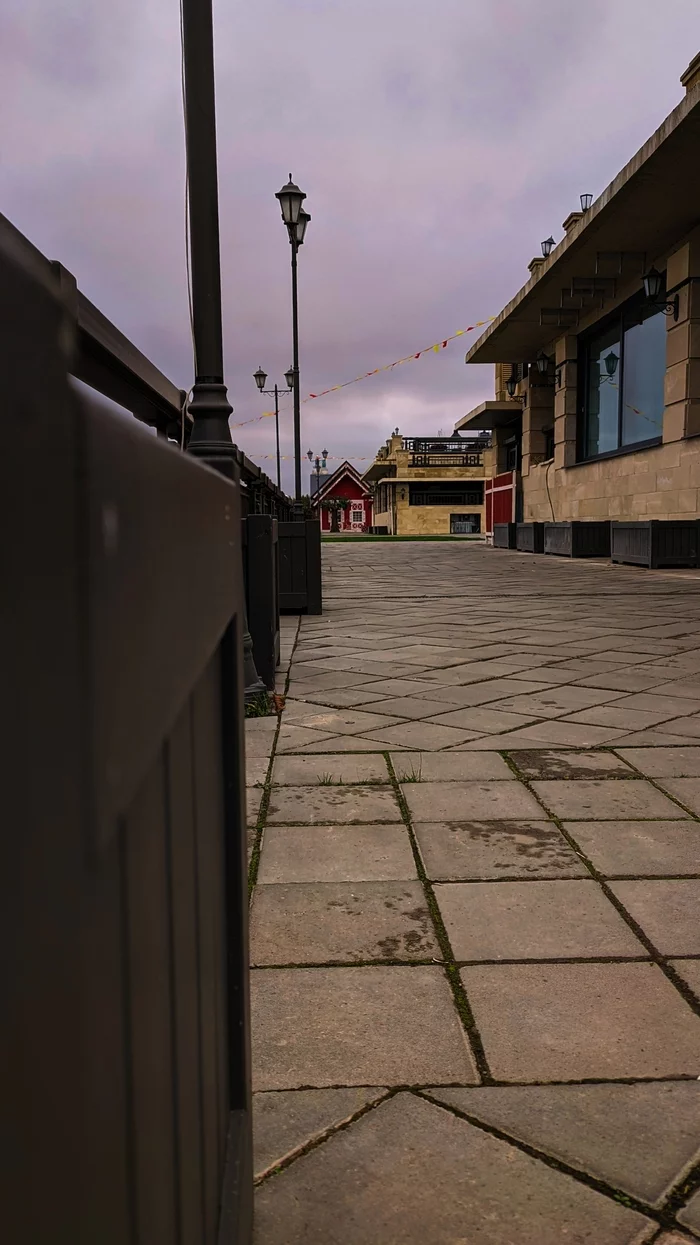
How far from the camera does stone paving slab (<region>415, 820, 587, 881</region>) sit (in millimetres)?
2289

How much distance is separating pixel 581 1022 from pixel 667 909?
1.79 ft

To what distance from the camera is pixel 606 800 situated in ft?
9.36

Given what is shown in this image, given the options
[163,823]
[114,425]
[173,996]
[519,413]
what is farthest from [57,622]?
[519,413]

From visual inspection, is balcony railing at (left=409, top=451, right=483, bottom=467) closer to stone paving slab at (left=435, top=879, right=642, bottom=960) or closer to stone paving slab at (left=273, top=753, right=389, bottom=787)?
stone paving slab at (left=273, top=753, right=389, bottom=787)

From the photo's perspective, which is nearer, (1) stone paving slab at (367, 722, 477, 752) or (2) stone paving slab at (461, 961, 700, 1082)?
(2) stone paving slab at (461, 961, 700, 1082)

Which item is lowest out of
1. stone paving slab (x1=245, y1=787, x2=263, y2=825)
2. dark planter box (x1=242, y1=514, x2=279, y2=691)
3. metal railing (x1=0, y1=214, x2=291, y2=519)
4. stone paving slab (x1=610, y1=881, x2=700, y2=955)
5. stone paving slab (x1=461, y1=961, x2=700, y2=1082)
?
stone paving slab (x1=461, y1=961, x2=700, y2=1082)

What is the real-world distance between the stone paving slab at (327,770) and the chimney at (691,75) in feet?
44.5

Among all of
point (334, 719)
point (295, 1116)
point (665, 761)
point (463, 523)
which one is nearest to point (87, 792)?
point (295, 1116)

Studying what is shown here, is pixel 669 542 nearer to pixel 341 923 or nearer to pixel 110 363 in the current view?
pixel 341 923

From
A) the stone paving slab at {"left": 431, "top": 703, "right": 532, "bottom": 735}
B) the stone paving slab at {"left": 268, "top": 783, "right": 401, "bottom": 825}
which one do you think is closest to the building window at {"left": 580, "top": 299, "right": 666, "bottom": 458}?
the stone paving slab at {"left": 431, "top": 703, "right": 532, "bottom": 735}

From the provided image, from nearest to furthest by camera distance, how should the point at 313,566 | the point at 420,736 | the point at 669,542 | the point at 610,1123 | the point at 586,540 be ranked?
the point at 610,1123
the point at 420,736
the point at 313,566
the point at 669,542
the point at 586,540

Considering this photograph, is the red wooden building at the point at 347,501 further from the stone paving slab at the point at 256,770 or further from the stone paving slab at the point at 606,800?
the stone paving slab at the point at 606,800

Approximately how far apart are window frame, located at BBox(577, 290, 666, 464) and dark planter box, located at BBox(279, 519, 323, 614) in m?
9.01

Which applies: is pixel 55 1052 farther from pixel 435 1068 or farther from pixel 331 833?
pixel 331 833
